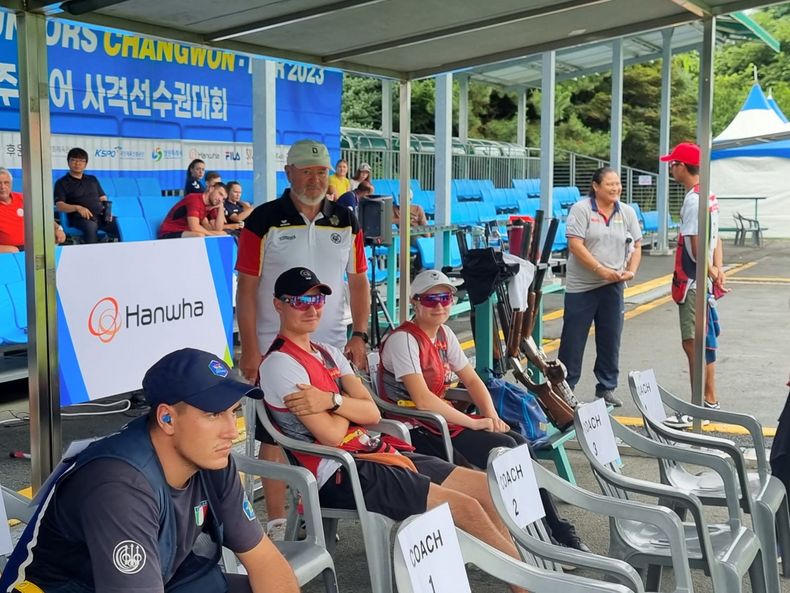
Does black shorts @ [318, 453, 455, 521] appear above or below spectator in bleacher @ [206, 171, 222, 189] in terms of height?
below

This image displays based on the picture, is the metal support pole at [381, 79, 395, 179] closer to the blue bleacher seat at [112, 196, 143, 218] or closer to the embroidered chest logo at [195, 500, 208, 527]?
the blue bleacher seat at [112, 196, 143, 218]

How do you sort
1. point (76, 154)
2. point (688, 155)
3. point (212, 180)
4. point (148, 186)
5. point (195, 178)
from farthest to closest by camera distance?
point (148, 186), point (195, 178), point (212, 180), point (76, 154), point (688, 155)

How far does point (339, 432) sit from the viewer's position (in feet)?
12.4

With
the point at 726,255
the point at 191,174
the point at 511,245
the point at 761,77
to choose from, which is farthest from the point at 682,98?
the point at 511,245

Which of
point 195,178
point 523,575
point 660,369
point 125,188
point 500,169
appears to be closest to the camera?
point 523,575

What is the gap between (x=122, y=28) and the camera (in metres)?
4.05

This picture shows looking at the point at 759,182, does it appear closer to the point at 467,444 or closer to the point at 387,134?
the point at 387,134

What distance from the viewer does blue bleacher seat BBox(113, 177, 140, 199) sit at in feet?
39.1

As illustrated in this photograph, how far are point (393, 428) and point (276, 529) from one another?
0.68m


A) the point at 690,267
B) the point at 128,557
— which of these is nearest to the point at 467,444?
the point at 128,557

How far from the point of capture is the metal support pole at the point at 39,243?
11.2 feet

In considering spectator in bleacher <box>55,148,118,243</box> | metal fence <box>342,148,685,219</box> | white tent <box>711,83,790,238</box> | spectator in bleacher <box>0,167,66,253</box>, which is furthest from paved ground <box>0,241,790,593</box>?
white tent <box>711,83,790,238</box>

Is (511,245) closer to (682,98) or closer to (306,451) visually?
(306,451)

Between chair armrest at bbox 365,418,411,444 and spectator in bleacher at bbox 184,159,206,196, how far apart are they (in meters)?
8.24
